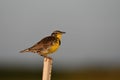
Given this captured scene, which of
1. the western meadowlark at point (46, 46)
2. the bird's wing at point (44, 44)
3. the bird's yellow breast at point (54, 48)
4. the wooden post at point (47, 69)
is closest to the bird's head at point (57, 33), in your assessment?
the western meadowlark at point (46, 46)

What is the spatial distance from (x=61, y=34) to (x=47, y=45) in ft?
3.00

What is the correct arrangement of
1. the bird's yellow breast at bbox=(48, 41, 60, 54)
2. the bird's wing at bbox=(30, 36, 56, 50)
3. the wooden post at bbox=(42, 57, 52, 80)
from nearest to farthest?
the wooden post at bbox=(42, 57, 52, 80) < the bird's yellow breast at bbox=(48, 41, 60, 54) < the bird's wing at bbox=(30, 36, 56, 50)

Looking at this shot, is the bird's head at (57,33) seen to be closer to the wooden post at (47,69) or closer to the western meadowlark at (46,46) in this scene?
the western meadowlark at (46,46)

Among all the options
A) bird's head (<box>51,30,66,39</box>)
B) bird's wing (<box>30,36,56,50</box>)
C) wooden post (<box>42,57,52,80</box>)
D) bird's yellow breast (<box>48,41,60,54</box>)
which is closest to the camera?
wooden post (<box>42,57,52,80</box>)

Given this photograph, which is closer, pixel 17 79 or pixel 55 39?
pixel 55 39

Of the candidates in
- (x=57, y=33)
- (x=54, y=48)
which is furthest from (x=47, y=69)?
(x=57, y=33)

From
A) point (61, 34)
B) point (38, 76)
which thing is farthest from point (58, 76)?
point (61, 34)

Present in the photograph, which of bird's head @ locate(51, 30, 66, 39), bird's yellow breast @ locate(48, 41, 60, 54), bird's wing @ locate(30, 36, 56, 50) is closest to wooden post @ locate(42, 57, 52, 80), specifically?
bird's yellow breast @ locate(48, 41, 60, 54)

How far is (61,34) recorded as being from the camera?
16.1 m

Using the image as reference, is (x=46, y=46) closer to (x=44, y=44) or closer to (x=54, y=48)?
(x=44, y=44)

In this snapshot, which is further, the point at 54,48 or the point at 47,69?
the point at 54,48

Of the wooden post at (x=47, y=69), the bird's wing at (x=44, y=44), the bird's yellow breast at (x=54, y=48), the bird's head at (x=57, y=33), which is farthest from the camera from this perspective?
the bird's head at (x=57, y=33)

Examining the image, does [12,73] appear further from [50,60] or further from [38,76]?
[50,60]

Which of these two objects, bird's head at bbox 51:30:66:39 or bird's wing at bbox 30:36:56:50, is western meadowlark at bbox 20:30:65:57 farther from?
bird's head at bbox 51:30:66:39
